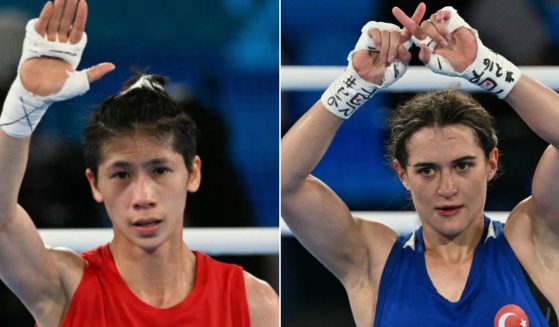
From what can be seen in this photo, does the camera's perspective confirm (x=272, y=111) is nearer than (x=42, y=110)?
No

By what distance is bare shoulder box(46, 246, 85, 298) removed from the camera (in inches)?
72.9

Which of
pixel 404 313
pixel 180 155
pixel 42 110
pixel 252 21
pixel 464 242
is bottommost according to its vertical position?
pixel 404 313

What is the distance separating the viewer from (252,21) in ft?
9.30

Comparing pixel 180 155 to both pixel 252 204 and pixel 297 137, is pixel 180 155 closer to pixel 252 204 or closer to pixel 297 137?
pixel 297 137

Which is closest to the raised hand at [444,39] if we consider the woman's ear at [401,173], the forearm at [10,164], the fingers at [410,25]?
the fingers at [410,25]

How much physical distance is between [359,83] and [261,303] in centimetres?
57

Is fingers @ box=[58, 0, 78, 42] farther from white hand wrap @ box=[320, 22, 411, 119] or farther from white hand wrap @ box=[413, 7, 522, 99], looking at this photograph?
white hand wrap @ box=[413, 7, 522, 99]

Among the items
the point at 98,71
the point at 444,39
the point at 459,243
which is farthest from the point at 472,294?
the point at 98,71

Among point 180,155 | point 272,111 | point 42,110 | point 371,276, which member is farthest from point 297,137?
point 272,111

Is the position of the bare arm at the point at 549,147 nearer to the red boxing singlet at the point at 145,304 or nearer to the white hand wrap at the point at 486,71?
the white hand wrap at the point at 486,71

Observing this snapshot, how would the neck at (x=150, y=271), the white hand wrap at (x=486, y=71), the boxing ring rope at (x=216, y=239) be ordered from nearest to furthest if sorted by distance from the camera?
1. the white hand wrap at (x=486, y=71)
2. the neck at (x=150, y=271)
3. the boxing ring rope at (x=216, y=239)

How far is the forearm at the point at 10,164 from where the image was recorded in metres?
1.64

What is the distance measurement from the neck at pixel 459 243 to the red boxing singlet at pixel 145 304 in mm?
501

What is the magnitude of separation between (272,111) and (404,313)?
3.55 feet
